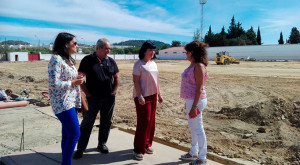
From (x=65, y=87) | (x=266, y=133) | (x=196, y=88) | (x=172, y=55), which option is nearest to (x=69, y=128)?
(x=65, y=87)

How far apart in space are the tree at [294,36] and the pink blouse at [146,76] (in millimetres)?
89034

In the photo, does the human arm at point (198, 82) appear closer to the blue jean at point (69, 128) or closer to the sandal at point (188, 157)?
the sandal at point (188, 157)

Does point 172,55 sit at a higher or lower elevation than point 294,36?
lower

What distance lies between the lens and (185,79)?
11.1ft

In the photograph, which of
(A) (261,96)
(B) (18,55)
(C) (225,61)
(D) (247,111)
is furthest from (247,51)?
(B) (18,55)

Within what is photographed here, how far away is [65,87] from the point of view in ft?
8.86

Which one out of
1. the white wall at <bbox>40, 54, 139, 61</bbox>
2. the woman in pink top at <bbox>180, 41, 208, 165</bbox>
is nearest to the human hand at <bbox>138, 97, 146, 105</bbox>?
the woman in pink top at <bbox>180, 41, 208, 165</bbox>

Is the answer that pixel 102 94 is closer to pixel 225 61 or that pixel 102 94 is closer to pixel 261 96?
pixel 261 96

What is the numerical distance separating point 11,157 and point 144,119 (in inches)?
86.3

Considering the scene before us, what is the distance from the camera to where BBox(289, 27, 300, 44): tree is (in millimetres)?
77562

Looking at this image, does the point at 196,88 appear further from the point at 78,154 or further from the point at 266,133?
the point at 266,133

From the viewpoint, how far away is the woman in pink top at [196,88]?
3180mm

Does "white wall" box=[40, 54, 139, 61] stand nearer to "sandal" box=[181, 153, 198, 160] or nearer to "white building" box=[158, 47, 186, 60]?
"white building" box=[158, 47, 186, 60]

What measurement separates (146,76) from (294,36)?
92035 mm
